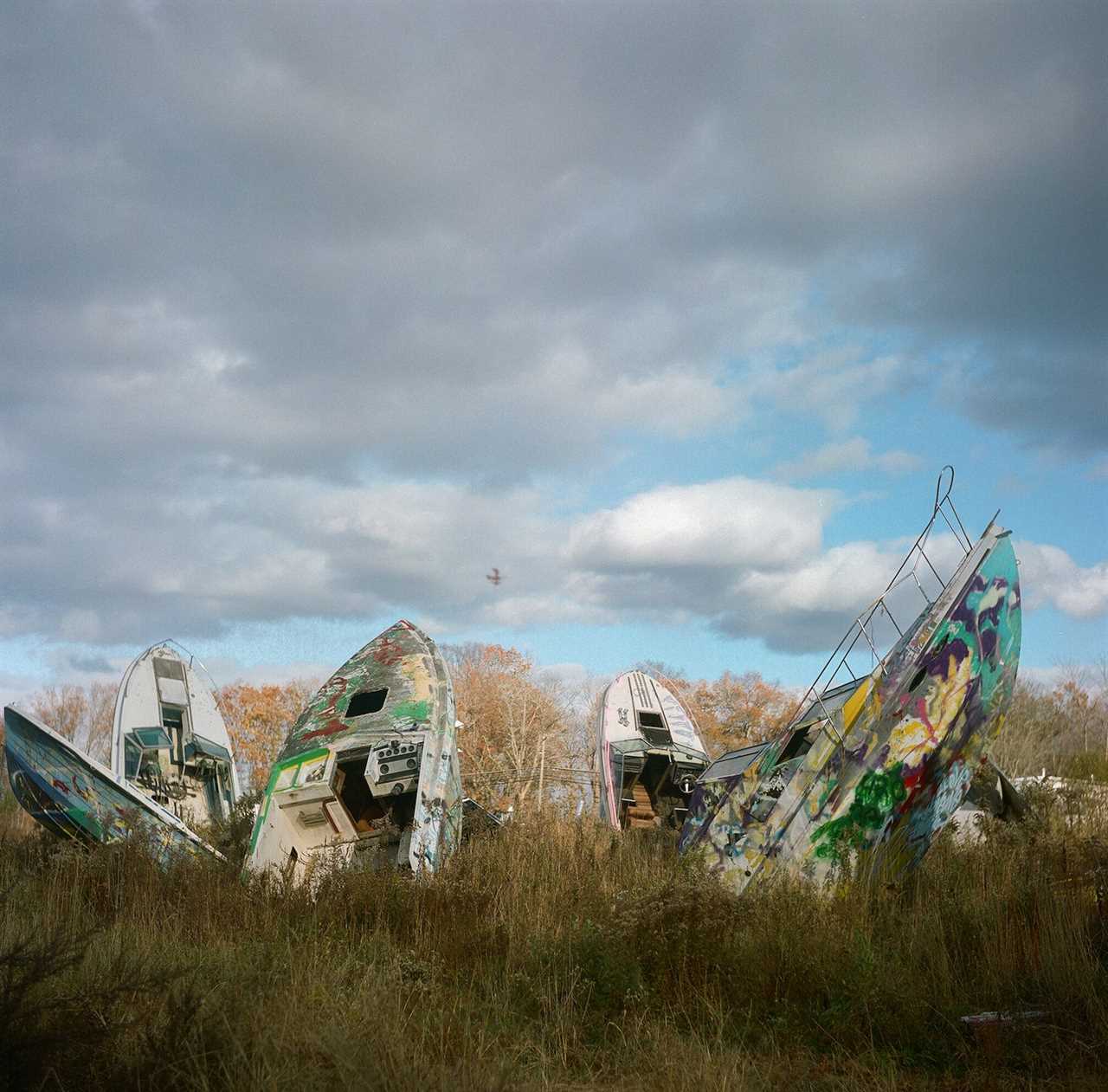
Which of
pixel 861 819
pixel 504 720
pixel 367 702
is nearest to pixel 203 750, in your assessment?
pixel 367 702

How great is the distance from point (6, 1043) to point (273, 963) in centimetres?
200

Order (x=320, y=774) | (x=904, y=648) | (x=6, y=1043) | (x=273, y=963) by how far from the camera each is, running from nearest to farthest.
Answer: (x=6, y=1043)
(x=273, y=963)
(x=904, y=648)
(x=320, y=774)

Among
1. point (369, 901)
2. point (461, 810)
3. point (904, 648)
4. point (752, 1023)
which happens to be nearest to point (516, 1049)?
point (752, 1023)

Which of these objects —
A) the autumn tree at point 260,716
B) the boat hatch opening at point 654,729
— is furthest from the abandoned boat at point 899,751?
the autumn tree at point 260,716

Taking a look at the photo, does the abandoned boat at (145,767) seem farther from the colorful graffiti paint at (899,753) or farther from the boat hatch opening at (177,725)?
the colorful graffiti paint at (899,753)

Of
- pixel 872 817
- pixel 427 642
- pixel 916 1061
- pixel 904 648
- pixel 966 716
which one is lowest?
pixel 916 1061

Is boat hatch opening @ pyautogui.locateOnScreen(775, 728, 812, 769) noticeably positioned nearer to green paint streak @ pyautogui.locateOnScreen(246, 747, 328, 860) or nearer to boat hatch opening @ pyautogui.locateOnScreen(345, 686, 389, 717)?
boat hatch opening @ pyautogui.locateOnScreen(345, 686, 389, 717)

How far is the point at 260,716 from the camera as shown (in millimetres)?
38094

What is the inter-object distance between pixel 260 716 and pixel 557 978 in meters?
34.0

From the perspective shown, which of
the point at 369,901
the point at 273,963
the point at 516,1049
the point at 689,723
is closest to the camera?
the point at 516,1049

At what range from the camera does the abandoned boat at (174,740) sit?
14.7 meters

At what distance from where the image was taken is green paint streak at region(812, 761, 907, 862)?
26.9 feet

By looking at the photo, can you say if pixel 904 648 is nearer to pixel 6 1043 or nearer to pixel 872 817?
pixel 872 817

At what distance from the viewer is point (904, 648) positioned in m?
8.58
